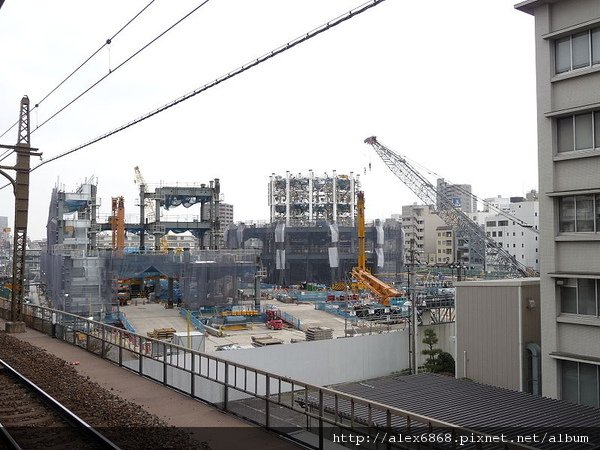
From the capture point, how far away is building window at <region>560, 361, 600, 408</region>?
13707 millimetres

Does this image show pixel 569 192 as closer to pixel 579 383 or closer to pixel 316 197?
pixel 579 383

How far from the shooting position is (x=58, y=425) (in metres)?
8.76

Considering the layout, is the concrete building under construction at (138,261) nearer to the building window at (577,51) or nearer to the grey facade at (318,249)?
the grey facade at (318,249)

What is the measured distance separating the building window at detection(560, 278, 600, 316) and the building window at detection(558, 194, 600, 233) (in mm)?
1386

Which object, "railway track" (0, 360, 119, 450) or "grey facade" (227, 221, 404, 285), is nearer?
"railway track" (0, 360, 119, 450)

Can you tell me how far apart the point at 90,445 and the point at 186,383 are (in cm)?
292

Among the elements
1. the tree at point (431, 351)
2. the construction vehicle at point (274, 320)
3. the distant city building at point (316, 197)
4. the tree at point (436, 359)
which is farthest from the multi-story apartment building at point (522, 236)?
the tree at point (436, 359)

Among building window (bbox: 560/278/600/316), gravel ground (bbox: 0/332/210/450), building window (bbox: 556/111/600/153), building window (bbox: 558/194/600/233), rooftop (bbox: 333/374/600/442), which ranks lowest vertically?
rooftop (bbox: 333/374/600/442)

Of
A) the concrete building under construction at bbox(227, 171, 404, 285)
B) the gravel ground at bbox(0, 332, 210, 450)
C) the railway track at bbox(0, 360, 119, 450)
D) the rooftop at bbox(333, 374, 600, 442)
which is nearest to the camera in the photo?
the gravel ground at bbox(0, 332, 210, 450)

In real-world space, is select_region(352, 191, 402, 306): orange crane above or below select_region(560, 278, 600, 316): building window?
below

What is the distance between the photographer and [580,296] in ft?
46.0

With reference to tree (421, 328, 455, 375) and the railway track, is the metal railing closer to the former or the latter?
the railway track

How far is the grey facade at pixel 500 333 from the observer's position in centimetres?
1677

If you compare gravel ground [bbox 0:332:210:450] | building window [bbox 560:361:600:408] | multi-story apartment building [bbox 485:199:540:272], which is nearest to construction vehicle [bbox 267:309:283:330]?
gravel ground [bbox 0:332:210:450]
